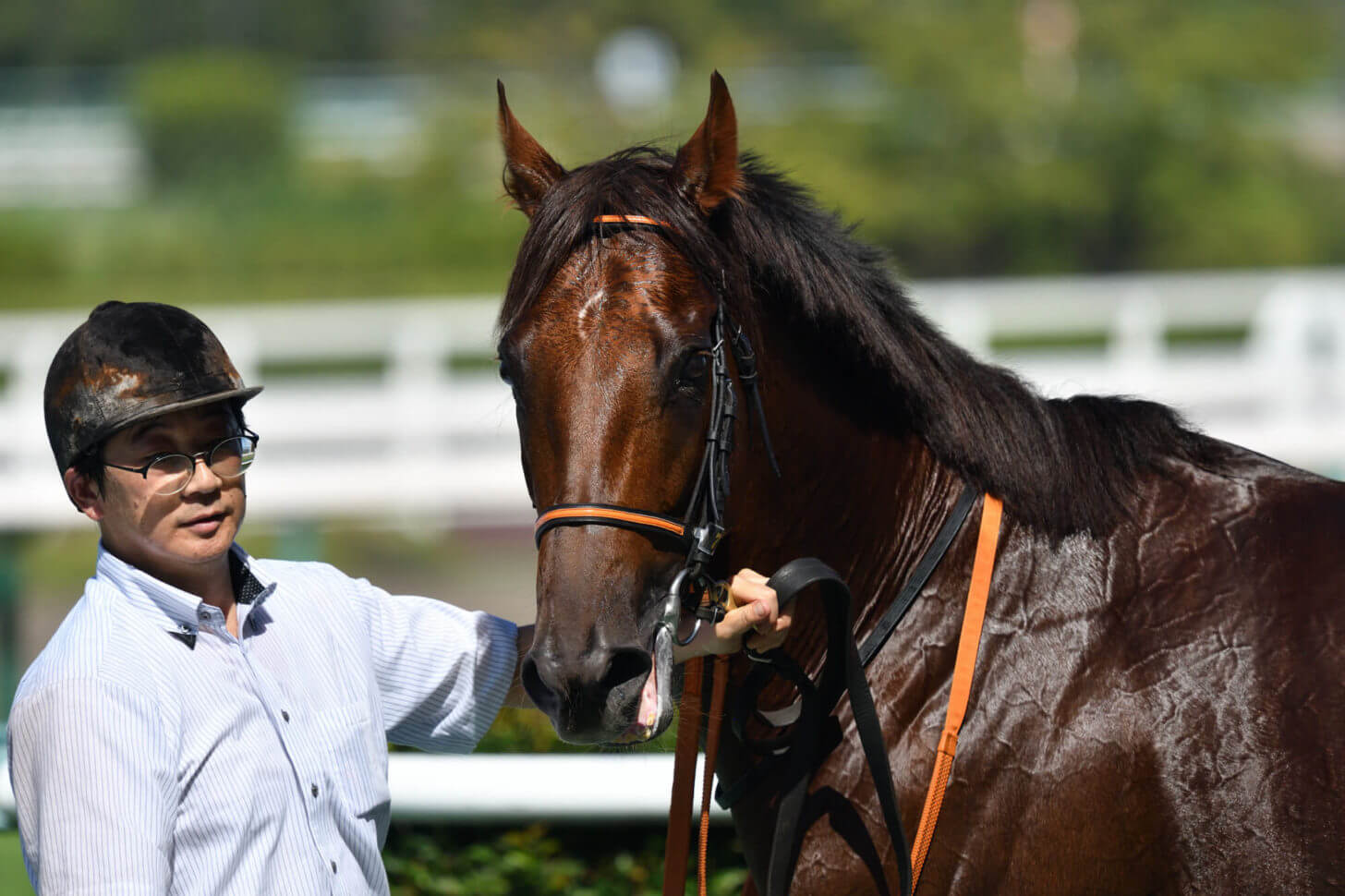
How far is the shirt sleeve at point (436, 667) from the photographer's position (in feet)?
8.89

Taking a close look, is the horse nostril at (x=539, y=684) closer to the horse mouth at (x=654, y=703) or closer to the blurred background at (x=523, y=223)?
the horse mouth at (x=654, y=703)

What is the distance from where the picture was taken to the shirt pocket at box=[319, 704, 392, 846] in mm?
2361

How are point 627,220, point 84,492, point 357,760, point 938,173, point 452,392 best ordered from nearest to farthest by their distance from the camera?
point 84,492
point 357,760
point 627,220
point 452,392
point 938,173

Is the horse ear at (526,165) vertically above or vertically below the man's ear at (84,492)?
above

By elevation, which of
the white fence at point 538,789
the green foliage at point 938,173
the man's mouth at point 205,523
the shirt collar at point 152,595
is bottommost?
the white fence at point 538,789

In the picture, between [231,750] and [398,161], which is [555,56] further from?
[231,750]

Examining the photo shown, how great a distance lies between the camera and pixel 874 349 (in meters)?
2.67

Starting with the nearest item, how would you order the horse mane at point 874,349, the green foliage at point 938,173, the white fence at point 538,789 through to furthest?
1. the horse mane at point 874,349
2. the white fence at point 538,789
3. the green foliage at point 938,173

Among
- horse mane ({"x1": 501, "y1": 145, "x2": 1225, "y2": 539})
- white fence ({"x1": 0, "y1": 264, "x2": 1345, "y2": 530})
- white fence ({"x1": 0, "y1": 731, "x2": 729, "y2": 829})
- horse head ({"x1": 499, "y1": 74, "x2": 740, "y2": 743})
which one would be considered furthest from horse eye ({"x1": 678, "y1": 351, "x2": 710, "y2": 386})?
white fence ({"x1": 0, "y1": 264, "x2": 1345, "y2": 530})

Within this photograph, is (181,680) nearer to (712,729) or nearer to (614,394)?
(614,394)

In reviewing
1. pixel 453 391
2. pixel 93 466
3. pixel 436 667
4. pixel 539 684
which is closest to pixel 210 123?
pixel 453 391

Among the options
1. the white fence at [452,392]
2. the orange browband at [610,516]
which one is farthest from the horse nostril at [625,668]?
the white fence at [452,392]

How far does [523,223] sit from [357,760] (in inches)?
742

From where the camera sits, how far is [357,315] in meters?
12.1
